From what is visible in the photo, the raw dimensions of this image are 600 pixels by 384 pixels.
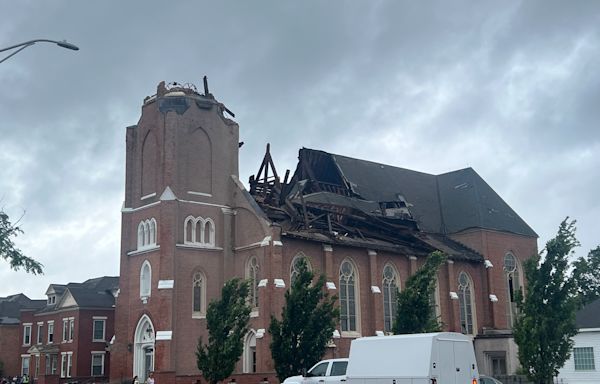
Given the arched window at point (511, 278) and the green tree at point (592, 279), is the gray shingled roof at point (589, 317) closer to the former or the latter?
the arched window at point (511, 278)

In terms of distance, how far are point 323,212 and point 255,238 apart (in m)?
6.82

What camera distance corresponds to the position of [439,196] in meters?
63.0

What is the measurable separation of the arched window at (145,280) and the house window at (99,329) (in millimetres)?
20048

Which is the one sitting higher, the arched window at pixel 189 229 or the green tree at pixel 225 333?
the arched window at pixel 189 229

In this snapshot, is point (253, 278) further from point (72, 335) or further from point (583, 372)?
point (72, 335)

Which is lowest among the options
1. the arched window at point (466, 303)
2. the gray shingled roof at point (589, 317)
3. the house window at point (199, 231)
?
the gray shingled roof at point (589, 317)

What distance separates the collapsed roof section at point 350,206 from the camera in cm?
4697

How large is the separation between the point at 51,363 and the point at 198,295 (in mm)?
26684

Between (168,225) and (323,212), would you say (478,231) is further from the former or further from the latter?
(168,225)

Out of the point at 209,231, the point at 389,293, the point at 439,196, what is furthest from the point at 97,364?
the point at 439,196

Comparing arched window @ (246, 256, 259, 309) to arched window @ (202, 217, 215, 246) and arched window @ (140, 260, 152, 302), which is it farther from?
arched window @ (140, 260, 152, 302)

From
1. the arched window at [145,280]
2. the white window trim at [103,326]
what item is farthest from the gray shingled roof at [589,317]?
the white window trim at [103,326]

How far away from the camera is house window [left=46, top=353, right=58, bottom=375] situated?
6247 cm

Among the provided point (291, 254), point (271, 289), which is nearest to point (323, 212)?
point (291, 254)
